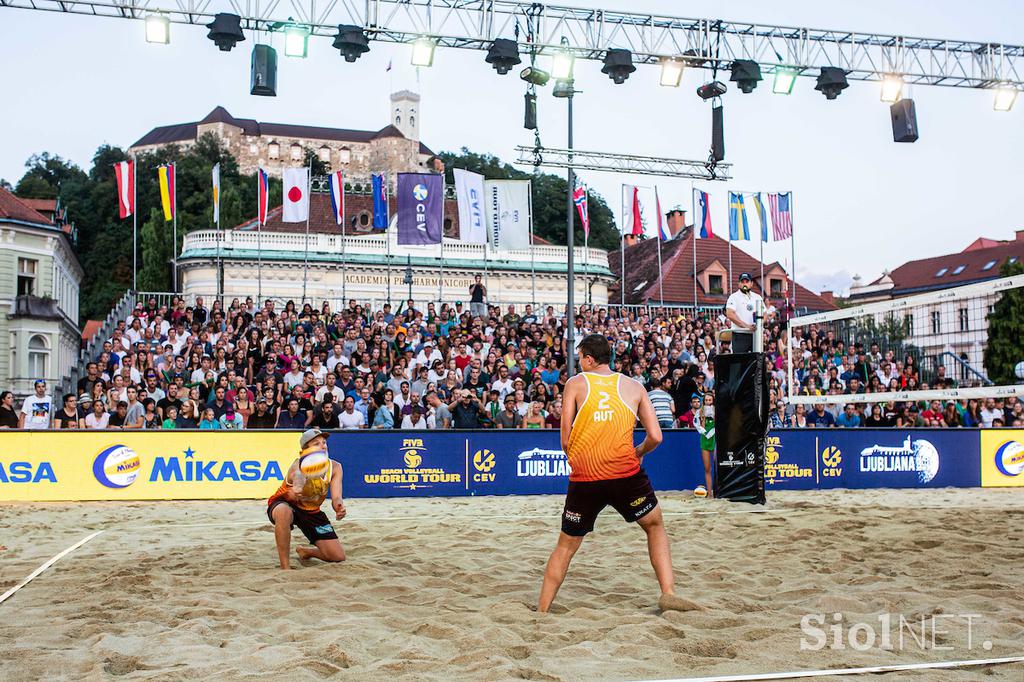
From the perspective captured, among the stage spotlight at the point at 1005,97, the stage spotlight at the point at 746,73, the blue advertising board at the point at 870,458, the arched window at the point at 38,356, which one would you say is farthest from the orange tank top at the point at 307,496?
the arched window at the point at 38,356

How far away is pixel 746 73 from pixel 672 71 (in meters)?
1.28

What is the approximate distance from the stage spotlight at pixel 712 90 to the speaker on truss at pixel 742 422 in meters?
6.71

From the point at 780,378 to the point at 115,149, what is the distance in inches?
3300

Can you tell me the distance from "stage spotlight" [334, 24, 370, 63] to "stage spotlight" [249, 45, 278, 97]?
3.35 feet

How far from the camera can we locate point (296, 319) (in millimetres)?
20812

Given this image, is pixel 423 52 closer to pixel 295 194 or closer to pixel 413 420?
pixel 413 420

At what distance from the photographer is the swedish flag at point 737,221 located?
30.9m

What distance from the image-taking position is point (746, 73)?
16859mm

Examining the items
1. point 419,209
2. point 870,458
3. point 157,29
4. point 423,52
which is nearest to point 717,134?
point 423,52

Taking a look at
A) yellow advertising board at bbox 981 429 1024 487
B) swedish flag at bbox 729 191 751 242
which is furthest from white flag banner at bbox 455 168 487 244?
yellow advertising board at bbox 981 429 1024 487

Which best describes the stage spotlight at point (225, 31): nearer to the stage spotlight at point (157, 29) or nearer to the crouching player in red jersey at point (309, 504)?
the stage spotlight at point (157, 29)

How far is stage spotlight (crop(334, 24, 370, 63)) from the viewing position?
1531 centimetres

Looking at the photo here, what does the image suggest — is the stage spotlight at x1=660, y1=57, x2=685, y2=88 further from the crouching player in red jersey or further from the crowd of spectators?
the crouching player in red jersey

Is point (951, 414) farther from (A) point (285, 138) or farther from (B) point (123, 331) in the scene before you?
(A) point (285, 138)
